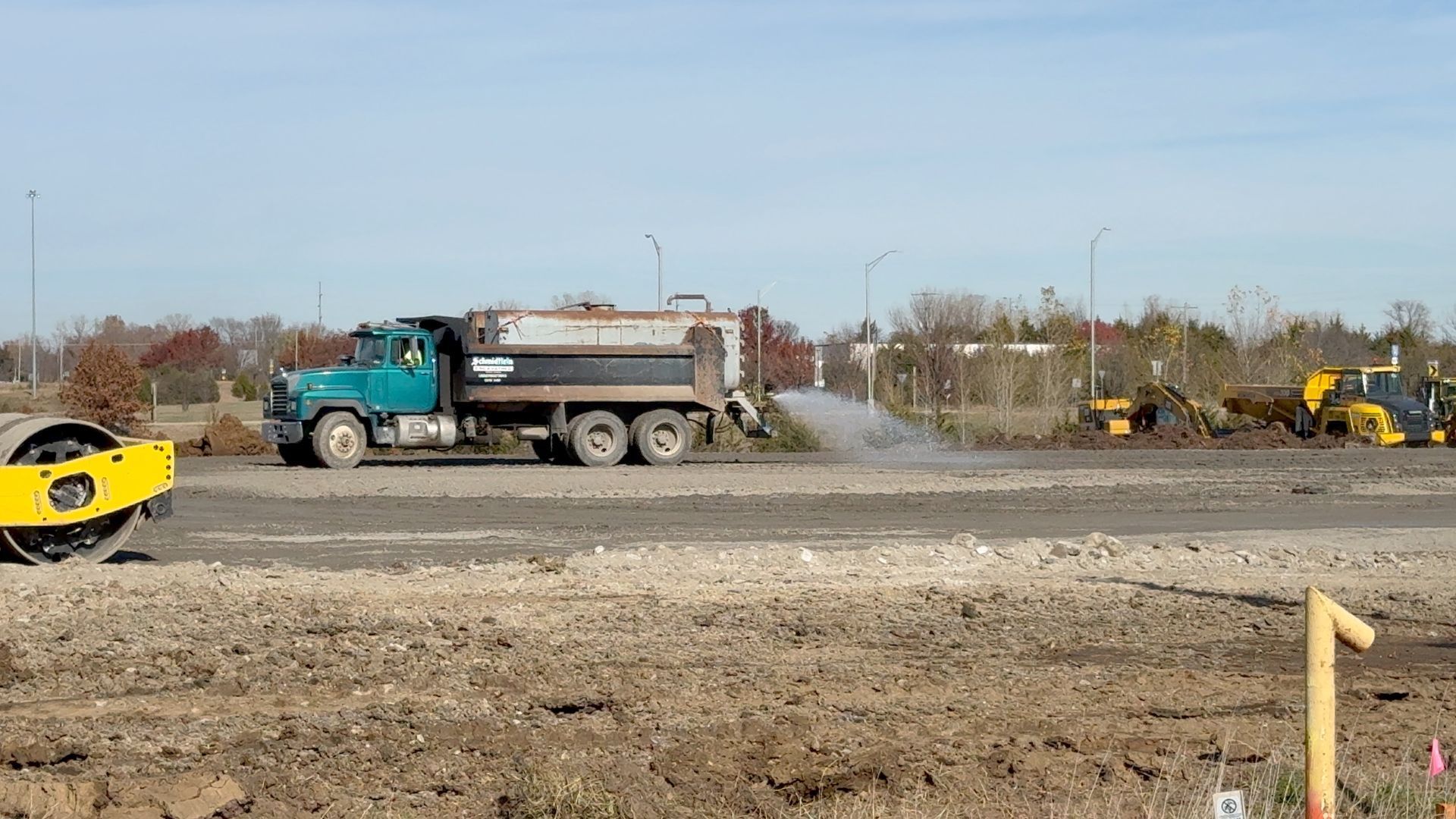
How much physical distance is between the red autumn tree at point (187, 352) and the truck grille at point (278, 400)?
53.6 m

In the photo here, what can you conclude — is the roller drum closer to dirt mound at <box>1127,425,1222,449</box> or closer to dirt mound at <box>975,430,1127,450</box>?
dirt mound at <box>975,430,1127,450</box>

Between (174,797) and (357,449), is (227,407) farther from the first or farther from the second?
(174,797)

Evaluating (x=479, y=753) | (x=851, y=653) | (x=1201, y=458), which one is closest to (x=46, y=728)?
(x=479, y=753)

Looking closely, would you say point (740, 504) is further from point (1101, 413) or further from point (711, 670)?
point (1101, 413)

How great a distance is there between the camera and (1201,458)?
3250 cm

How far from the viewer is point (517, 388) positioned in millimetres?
29797

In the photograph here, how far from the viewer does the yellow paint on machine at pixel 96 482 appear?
12.9m

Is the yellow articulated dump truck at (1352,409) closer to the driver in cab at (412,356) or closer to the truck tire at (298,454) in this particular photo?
the driver in cab at (412,356)

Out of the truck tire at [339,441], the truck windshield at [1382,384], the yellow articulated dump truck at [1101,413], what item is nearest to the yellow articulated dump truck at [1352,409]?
the truck windshield at [1382,384]

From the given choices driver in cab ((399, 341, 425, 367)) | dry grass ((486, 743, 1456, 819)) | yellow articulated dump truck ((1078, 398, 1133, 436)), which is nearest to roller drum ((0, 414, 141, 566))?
dry grass ((486, 743, 1456, 819))

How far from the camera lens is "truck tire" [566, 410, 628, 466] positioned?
30109 millimetres

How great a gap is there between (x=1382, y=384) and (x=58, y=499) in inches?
1416

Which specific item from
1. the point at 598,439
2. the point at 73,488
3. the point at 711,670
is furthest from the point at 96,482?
the point at 598,439

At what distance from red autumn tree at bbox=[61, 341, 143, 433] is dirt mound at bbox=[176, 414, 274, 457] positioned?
18.3 ft
